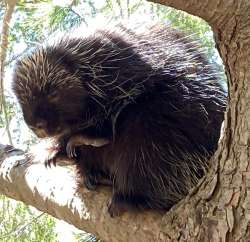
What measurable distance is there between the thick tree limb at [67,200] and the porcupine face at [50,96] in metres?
0.17

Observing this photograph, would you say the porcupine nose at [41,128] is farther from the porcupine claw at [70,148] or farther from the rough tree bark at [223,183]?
the rough tree bark at [223,183]

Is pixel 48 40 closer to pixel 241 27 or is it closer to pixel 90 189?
pixel 90 189

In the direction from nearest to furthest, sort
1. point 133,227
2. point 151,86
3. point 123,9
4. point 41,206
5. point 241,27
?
point 241,27, point 133,227, point 151,86, point 41,206, point 123,9

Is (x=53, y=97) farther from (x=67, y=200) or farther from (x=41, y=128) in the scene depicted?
(x=67, y=200)

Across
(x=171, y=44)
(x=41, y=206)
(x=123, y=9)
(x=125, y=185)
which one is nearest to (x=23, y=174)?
(x=41, y=206)

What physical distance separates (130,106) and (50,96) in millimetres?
216

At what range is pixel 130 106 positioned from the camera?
1.68m

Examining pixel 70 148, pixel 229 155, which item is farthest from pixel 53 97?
pixel 229 155

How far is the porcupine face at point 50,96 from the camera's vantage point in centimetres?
168

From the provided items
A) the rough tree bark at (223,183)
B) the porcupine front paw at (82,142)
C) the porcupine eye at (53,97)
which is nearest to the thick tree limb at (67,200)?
the rough tree bark at (223,183)

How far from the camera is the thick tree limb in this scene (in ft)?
4.99

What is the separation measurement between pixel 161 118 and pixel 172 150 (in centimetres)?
9

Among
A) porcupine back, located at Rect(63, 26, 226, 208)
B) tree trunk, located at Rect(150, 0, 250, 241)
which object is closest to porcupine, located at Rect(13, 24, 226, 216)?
porcupine back, located at Rect(63, 26, 226, 208)

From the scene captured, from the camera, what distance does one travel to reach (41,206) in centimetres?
183
